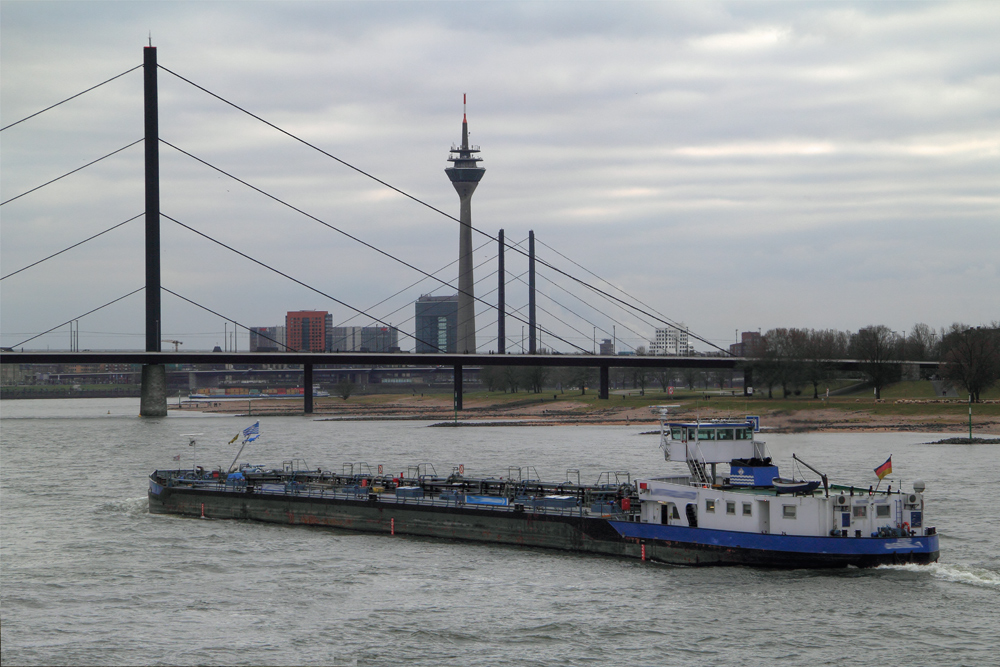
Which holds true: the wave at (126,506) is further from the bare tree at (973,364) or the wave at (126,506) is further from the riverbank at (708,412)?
the bare tree at (973,364)

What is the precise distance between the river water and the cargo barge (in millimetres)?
732

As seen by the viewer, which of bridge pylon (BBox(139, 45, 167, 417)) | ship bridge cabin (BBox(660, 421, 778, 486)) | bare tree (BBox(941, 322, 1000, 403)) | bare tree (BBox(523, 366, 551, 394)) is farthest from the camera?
bare tree (BBox(523, 366, 551, 394))

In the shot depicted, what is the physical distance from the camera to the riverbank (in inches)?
3600

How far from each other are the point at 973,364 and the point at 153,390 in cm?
8925

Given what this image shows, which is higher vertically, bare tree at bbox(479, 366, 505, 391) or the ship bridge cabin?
bare tree at bbox(479, 366, 505, 391)

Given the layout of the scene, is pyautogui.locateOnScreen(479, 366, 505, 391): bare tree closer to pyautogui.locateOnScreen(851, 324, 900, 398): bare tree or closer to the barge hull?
pyautogui.locateOnScreen(851, 324, 900, 398): bare tree

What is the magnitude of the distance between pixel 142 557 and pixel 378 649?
14.8 m

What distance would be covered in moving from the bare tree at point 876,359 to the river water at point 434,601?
68.2 metres

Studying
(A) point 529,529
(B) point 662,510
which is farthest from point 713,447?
(A) point 529,529

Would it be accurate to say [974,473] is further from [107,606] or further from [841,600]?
[107,606]

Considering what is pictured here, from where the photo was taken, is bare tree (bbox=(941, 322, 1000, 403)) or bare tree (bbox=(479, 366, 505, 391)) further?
bare tree (bbox=(479, 366, 505, 391))

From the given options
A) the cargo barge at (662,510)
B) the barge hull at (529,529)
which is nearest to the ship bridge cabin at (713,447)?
the cargo barge at (662,510)

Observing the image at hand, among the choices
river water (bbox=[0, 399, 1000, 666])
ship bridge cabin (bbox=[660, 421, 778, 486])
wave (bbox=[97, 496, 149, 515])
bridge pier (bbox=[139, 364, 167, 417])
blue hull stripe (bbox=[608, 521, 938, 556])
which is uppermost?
bridge pier (bbox=[139, 364, 167, 417])

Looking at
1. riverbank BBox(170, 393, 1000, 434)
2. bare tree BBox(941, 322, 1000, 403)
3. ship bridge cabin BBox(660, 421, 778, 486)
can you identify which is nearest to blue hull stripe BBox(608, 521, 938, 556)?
ship bridge cabin BBox(660, 421, 778, 486)
